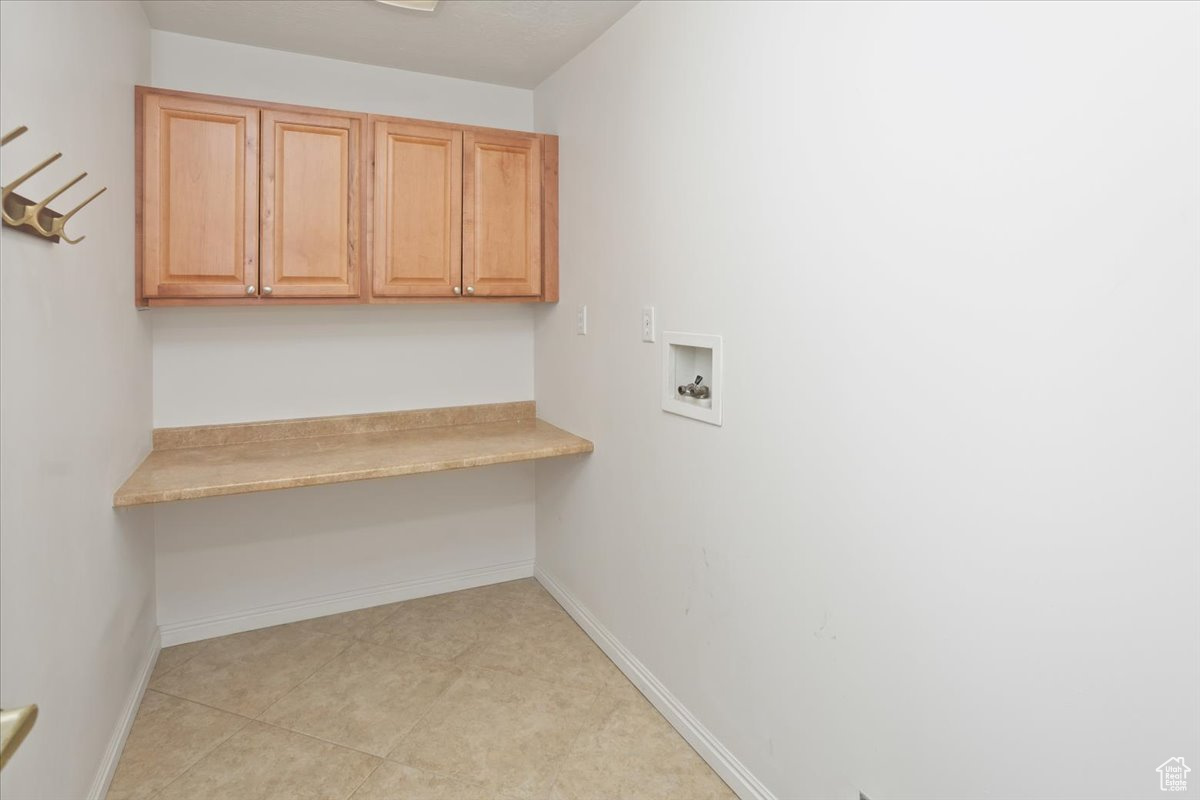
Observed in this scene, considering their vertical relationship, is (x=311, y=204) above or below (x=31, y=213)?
above

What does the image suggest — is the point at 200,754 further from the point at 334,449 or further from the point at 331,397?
the point at 331,397

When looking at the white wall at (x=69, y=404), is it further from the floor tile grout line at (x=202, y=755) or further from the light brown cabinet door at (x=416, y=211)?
the light brown cabinet door at (x=416, y=211)

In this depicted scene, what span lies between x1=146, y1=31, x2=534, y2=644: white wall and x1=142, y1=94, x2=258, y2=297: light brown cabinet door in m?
0.32

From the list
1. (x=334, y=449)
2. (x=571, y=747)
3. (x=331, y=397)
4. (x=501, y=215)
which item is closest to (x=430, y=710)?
(x=571, y=747)

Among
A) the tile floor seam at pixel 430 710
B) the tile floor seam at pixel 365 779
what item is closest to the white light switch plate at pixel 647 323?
the tile floor seam at pixel 430 710

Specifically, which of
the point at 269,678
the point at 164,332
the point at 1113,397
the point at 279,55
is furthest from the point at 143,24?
the point at 1113,397

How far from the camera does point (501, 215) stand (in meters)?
2.88

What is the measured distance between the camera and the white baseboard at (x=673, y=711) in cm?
187

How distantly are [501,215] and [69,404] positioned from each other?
5.72ft

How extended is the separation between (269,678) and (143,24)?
7.91 feet

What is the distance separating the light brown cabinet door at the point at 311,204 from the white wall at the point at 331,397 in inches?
12.9

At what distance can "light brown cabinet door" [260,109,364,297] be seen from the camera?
2506 mm

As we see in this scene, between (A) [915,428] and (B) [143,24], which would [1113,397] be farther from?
(B) [143,24]

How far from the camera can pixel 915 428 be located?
132 centimetres
